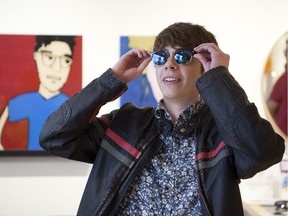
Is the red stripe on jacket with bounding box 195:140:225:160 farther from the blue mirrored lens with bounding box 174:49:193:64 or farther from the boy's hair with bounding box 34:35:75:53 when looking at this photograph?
the boy's hair with bounding box 34:35:75:53

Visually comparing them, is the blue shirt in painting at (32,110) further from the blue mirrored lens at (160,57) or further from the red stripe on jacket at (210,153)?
the red stripe on jacket at (210,153)

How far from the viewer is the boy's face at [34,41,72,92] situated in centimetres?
190

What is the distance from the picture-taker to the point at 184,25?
1028mm

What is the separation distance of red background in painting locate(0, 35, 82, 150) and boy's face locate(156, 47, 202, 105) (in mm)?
1001

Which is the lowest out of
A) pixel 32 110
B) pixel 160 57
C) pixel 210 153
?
pixel 32 110

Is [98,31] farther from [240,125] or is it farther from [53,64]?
[240,125]

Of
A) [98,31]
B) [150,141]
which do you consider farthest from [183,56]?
[98,31]

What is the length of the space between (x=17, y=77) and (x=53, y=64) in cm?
19

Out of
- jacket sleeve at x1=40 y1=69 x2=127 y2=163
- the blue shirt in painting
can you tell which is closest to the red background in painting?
the blue shirt in painting

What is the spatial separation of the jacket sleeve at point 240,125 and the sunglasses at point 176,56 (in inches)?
3.5

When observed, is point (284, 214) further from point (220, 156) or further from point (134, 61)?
point (134, 61)

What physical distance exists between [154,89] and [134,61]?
84 centimetres

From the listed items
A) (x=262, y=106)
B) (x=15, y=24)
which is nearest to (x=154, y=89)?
(x=262, y=106)

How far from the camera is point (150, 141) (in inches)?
37.9
